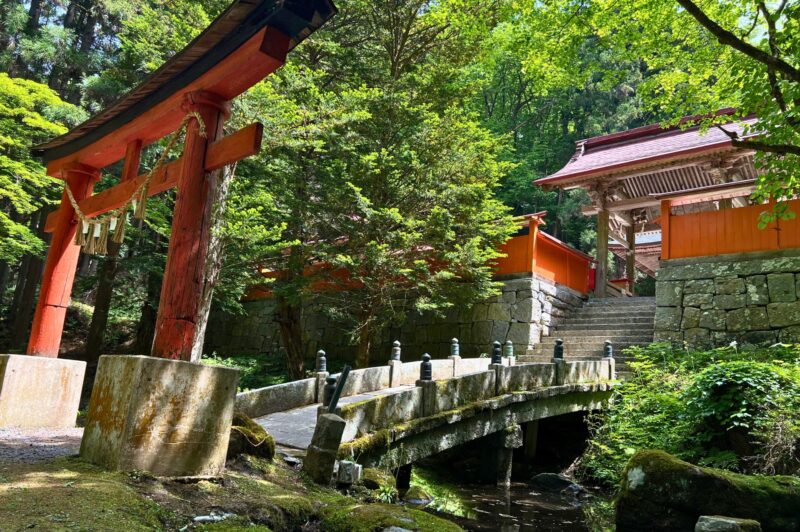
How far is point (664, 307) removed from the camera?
42.6 feet

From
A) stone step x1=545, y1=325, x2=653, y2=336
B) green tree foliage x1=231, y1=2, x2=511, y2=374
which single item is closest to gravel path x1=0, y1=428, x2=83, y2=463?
green tree foliage x1=231, y1=2, x2=511, y2=374

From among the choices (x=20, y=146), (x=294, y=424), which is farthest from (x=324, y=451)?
(x=20, y=146)

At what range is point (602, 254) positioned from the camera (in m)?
16.2

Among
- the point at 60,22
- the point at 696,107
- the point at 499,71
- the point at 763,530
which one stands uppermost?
the point at 499,71

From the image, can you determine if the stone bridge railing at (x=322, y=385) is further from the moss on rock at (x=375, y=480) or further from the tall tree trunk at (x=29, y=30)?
the tall tree trunk at (x=29, y=30)

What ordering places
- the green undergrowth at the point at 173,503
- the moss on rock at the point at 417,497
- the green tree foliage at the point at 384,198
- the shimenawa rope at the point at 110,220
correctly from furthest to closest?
the green tree foliage at the point at 384,198, the moss on rock at the point at 417,497, the shimenawa rope at the point at 110,220, the green undergrowth at the point at 173,503

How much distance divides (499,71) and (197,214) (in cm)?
2932

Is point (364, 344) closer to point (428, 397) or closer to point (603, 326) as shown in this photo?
point (428, 397)

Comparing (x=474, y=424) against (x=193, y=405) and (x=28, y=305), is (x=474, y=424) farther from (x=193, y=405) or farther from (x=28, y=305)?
(x=28, y=305)

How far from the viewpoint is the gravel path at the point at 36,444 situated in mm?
4402

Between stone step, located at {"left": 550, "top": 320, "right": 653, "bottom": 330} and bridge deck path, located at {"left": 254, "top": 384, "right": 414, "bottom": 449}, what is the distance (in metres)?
7.26

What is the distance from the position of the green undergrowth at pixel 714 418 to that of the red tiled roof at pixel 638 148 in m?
5.25

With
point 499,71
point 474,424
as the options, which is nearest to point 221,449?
point 474,424

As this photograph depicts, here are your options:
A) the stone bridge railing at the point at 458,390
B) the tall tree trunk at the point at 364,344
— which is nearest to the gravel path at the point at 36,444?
the stone bridge railing at the point at 458,390
